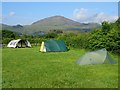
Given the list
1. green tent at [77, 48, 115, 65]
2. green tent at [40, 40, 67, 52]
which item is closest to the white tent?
green tent at [40, 40, 67, 52]

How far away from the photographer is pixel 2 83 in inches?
425

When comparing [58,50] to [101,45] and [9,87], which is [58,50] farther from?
[9,87]

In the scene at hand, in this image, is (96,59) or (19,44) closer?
(96,59)

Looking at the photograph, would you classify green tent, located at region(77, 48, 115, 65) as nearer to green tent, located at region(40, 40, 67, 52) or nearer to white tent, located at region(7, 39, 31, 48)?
green tent, located at region(40, 40, 67, 52)

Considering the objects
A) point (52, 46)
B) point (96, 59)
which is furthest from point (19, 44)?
point (96, 59)

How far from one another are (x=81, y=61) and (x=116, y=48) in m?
8.96

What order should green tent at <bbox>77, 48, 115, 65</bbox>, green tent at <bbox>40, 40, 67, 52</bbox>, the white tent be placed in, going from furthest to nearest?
1. the white tent
2. green tent at <bbox>40, 40, 67, 52</bbox>
3. green tent at <bbox>77, 48, 115, 65</bbox>

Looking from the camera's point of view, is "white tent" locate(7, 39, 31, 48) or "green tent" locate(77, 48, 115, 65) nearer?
"green tent" locate(77, 48, 115, 65)

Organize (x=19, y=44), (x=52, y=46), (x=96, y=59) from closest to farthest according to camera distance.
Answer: (x=96, y=59), (x=52, y=46), (x=19, y=44)

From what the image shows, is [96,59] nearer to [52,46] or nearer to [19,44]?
[52,46]

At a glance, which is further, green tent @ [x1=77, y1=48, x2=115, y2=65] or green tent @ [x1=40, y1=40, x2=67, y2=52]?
green tent @ [x1=40, y1=40, x2=67, y2=52]

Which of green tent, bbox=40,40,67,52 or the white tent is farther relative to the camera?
the white tent

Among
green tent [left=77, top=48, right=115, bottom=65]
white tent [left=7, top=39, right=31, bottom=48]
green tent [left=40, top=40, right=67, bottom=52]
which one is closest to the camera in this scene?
green tent [left=77, top=48, right=115, bottom=65]

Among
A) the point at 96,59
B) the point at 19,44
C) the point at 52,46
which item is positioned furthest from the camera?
the point at 19,44
